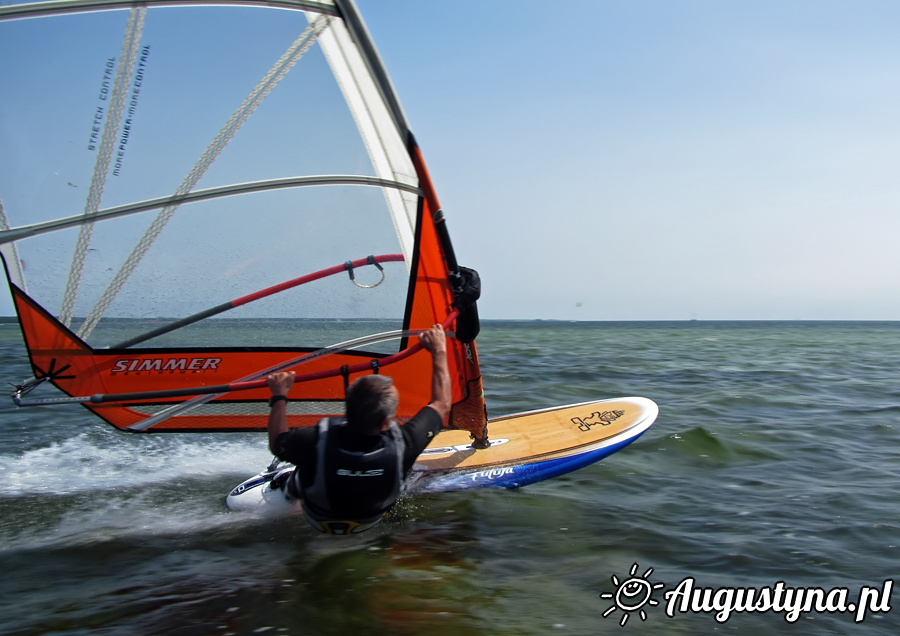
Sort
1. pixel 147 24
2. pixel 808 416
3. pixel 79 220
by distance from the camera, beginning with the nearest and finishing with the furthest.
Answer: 1. pixel 147 24
2. pixel 79 220
3. pixel 808 416

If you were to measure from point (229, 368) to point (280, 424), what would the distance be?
1.86 meters

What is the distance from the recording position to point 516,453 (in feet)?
20.0

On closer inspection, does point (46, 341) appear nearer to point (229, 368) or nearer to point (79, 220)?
point (79, 220)

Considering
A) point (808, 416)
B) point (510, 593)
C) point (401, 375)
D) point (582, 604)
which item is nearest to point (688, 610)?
point (582, 604)

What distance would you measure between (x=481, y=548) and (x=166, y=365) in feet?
9.06

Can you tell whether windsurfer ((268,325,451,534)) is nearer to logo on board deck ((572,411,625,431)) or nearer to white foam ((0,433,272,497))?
white foam ((0,433,272,497))

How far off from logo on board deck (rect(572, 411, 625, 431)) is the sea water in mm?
449

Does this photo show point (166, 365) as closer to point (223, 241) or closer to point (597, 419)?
point (223, 241)

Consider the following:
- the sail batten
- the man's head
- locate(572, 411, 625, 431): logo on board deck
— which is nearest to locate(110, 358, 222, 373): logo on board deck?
the sail batten

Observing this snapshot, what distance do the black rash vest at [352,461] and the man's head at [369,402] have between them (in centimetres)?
11

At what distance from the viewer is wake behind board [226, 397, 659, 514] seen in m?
5.18

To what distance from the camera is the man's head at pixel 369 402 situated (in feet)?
10.9

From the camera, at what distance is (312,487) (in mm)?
3691

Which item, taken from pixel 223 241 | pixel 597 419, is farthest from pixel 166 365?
pixel 597 419
